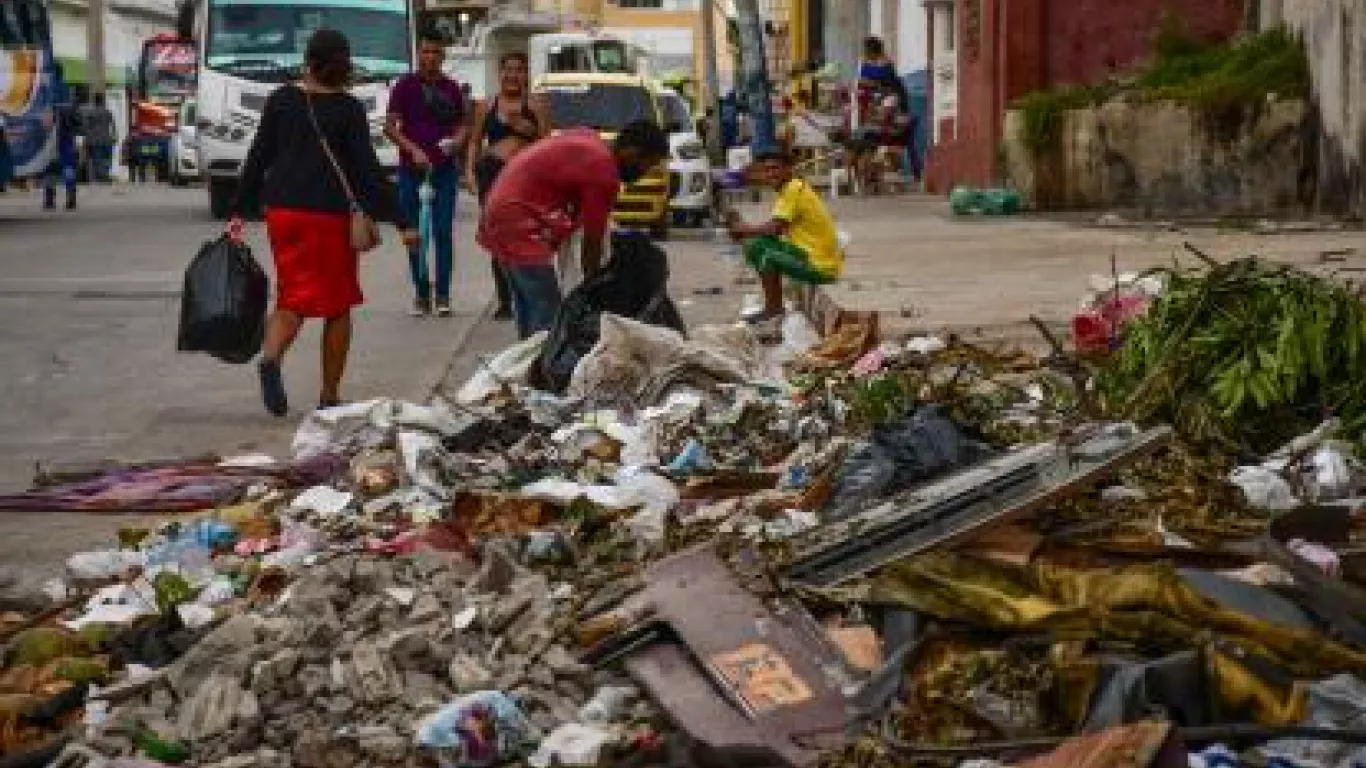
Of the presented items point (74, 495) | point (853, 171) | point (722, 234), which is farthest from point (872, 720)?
point (853, 171)

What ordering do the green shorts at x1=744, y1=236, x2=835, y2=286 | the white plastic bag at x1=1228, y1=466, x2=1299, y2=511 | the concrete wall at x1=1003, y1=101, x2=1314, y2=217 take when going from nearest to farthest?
the white plastic bag at x1=1228, y1=466, x2=1299, y2=511 < the green shorts at x1=744, y1=236, x2=835, y2=286 < the concrete wall at x1=1003, y1=101, x2=1314, y2=217

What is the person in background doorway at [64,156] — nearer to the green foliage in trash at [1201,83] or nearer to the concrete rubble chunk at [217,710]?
the green foliage in trash at [1201,83]

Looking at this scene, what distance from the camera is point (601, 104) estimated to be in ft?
85.0

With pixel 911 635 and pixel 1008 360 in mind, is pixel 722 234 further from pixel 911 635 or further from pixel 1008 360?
pixel 911 635

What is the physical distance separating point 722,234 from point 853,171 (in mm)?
4104

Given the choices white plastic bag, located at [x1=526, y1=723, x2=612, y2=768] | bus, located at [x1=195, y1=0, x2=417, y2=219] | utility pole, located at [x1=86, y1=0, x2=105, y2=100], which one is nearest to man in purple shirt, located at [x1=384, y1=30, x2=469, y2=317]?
white plastic bag, located at [x1=526, y1=723, x2=612, y2=768]

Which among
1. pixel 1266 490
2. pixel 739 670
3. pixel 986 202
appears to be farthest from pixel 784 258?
pixel 986 202

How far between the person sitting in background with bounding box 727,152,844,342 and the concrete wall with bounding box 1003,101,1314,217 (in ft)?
16.0

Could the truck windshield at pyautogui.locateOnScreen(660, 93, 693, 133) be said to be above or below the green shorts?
above

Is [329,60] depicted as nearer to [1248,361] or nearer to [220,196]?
[1248,361]

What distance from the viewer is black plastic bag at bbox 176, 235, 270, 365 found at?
32.6ft

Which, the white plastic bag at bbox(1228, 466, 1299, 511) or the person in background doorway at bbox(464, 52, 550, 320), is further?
the person in background doorway at bbox(464, 52, 550, 320)

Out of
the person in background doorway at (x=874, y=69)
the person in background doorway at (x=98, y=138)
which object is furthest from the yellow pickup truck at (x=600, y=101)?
the person in background doorway at (x=98, y=138)

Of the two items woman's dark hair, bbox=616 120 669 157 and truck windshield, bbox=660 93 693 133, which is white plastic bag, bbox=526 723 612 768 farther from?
truck windshield, bbox=660 93 693 133
